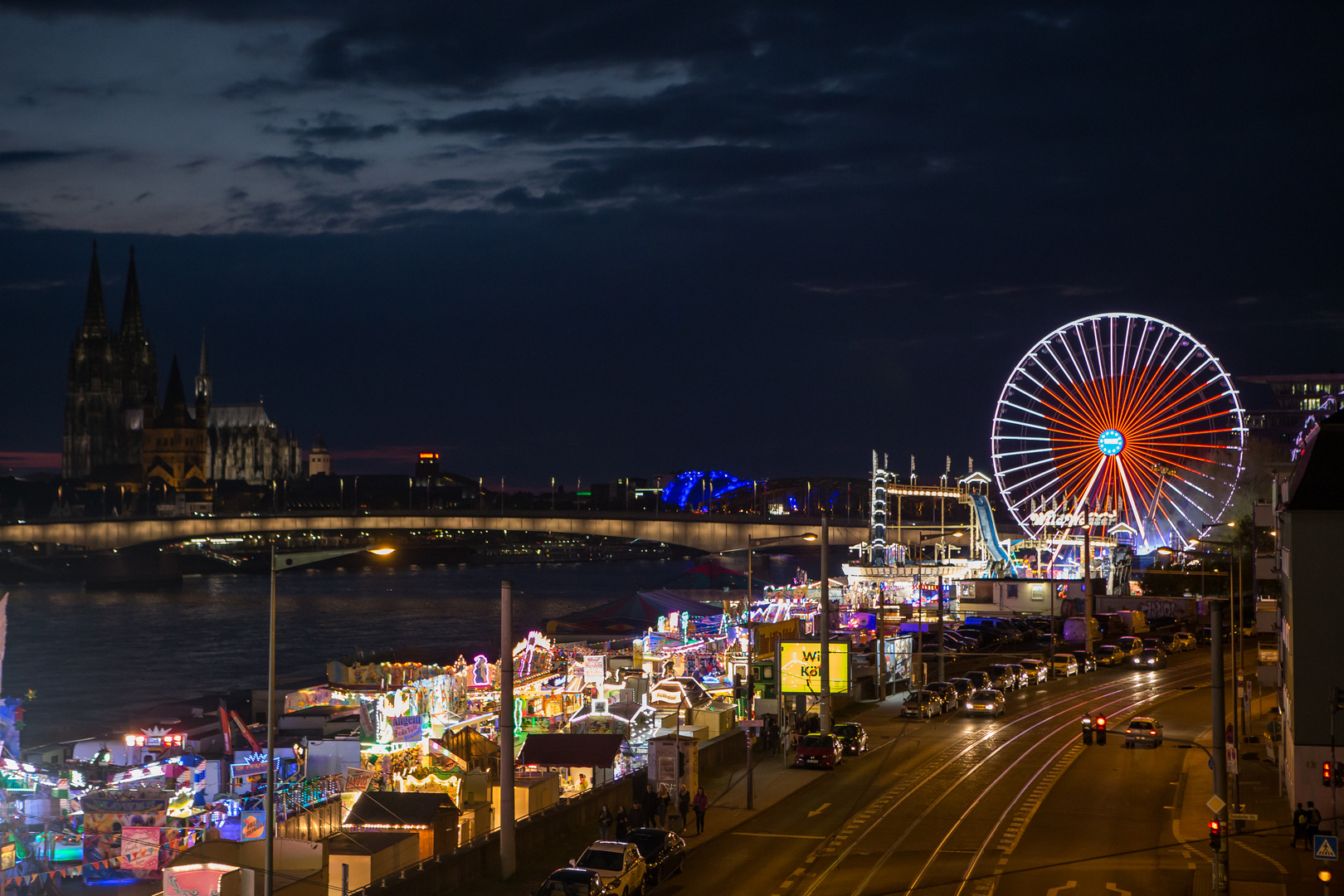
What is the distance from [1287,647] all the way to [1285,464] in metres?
9.74

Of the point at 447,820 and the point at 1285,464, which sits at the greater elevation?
the point at 1285,464

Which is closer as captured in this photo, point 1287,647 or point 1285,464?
point 1287,647

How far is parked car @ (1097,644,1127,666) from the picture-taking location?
61.0 meters

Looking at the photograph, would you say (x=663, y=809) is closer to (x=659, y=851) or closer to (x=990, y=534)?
(x=659, y=851)

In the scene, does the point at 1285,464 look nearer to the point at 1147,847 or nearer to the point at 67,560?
the point at 1147,847

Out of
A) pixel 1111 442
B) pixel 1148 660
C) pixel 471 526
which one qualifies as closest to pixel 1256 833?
pixel 1148 660

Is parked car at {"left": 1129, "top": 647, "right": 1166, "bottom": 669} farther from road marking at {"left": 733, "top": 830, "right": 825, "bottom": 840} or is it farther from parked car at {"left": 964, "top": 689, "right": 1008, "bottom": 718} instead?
road marking at {"left": 733, "top": 830, "right": 825, "bottom": 840}

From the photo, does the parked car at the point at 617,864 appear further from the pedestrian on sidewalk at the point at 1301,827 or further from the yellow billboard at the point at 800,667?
the yellow billboard at the point at 800,667

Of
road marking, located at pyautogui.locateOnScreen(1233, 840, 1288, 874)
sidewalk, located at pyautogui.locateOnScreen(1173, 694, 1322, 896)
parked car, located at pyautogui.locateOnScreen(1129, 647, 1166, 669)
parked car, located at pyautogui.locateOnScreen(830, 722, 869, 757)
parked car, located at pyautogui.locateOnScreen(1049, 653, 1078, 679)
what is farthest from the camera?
parked car, located at pyautogui.locateOnScreen(1129, 647, 1166, 669)

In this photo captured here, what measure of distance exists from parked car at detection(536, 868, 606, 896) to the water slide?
82.3m

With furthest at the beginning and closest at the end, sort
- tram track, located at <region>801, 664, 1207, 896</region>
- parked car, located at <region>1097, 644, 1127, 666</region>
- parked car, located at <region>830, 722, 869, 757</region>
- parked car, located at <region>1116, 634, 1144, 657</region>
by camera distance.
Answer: parked car, located at <region>1116, 634, 1144, 657</region> < parked car, located at <region>1097, 644, 1127, 666</region> < parked car, located at <region>830, 722, 869, 757</region> < tram track, located at <region>801, 664, 1207, 896</region>

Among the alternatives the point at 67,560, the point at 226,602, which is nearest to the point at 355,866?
the point at 226,602

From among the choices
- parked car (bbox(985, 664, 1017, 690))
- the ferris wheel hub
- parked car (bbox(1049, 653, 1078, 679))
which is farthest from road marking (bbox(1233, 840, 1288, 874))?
the ferris wheel hub

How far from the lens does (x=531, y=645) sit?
39.3m
